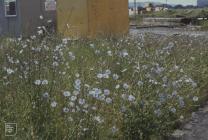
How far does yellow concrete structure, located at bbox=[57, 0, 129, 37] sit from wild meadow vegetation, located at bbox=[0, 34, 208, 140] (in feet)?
28.8

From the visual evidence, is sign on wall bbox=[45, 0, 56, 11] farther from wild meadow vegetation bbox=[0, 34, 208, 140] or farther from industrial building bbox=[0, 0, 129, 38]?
wild meadow vegetation bbox=[0, 34, 208, 140]

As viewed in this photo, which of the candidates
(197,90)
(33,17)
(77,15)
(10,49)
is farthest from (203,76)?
(33,17)

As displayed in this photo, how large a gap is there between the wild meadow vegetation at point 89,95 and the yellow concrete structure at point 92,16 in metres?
8.79

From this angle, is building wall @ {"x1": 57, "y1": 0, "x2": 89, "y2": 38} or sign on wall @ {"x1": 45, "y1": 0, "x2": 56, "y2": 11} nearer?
building wall @ {"x1": 57, "y1": 0, "x2": 89, "y2": 38}

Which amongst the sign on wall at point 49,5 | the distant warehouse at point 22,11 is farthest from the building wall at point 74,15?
the distant warehouse at point 22,11

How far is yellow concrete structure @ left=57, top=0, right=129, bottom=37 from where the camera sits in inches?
667

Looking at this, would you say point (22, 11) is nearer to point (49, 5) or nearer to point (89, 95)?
point (49, 5)

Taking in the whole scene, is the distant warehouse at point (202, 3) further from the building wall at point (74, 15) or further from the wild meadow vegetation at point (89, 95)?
the wild meadow vegetation at point (89, 95)

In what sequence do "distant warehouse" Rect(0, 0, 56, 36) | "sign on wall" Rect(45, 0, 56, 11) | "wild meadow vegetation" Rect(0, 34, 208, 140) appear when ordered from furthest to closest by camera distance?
"distant warehouse" Rect(0, 0, 56, 36) → "sign on wall" Rect(45, 0, 56, 11) → "wild meadow vegetation" Rect(0, 34, 208, 140)

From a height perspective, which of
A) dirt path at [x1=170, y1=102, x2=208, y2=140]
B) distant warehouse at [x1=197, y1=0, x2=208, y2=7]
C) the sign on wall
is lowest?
distant warehouse at [x1=197, y1=0, x2=208, y2=7]

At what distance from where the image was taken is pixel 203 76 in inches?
353

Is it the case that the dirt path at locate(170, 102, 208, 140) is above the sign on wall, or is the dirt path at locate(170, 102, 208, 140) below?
below

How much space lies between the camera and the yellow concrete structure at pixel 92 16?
17.0 meters

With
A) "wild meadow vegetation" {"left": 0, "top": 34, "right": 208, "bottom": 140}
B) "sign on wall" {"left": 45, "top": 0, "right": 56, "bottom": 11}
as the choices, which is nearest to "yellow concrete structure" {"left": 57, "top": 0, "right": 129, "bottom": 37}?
"sign on wall" {"left": 45, "top": 0, "right": 56, "bottom": 11}
